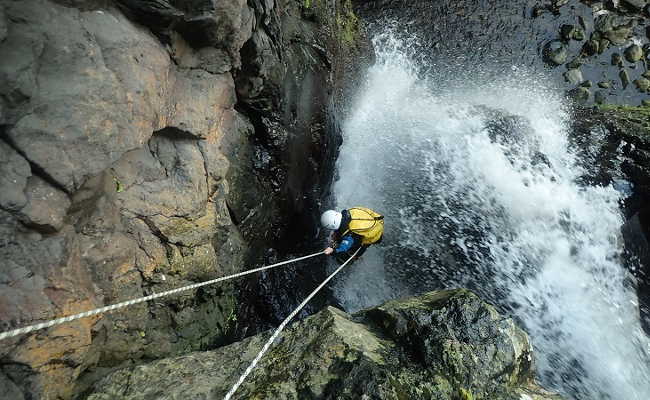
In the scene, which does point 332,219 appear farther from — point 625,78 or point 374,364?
point 625,78

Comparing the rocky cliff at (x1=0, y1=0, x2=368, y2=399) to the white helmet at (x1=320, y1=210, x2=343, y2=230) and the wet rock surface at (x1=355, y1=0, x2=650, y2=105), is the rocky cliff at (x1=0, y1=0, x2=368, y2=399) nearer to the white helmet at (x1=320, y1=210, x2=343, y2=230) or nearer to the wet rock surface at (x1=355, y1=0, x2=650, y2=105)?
the white helmet at (x1=320, y1=210, x2=343, y2=230)

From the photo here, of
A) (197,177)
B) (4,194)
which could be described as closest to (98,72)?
(4,194)

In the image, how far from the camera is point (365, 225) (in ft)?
21.4

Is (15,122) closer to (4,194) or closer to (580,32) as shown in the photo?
(4,194)

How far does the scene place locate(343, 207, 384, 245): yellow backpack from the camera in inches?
255

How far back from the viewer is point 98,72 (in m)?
3.37

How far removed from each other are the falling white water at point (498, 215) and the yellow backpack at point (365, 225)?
1729mm

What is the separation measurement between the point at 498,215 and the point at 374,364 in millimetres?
7143

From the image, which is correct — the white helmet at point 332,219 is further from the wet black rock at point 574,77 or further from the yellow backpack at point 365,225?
the wet black rock at point 574,77

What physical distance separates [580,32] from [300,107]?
1075cm

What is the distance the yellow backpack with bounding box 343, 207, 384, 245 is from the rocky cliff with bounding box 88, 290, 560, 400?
94.8 inches

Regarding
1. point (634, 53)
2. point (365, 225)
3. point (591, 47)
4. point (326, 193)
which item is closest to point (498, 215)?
point (326, 193)

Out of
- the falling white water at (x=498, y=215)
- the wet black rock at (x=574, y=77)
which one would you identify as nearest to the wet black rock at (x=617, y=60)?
the wet black rock at (x=574, y=77)

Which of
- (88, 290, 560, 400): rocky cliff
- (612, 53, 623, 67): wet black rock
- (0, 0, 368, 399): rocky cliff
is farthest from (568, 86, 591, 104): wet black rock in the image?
(88, 290, 560, 400): rocky cliff
